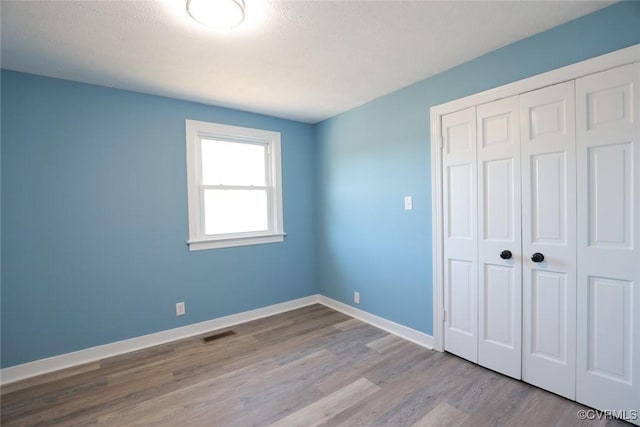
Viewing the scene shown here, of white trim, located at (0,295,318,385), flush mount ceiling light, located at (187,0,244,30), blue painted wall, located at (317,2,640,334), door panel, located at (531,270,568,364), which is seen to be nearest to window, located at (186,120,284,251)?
blue painted wall, located at (317,2,640,334)

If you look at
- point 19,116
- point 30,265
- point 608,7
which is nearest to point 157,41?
point 19,116

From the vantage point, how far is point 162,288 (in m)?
2.85

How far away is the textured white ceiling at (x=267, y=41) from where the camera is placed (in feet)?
5.37

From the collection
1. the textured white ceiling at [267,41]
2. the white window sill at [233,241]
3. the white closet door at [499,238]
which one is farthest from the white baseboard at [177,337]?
the textured white ceiling at [267,41]

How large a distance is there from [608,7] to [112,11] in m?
2.87

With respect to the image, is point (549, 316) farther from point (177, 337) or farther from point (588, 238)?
point (177, 337)

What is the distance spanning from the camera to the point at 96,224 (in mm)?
2553

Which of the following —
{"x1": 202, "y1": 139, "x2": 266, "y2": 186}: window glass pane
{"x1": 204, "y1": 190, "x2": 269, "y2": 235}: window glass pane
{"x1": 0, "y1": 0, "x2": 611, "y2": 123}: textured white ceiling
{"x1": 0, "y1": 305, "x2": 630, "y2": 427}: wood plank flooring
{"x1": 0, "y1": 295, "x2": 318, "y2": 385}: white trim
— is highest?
{"x1": 0, "y1": 0, "x2": 611, "y2": 123}: textured white ceiling

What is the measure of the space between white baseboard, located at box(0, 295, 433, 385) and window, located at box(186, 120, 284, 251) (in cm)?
85

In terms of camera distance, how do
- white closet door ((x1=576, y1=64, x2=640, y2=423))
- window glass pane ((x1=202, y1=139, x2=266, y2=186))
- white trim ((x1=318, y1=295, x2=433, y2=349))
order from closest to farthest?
white closet door ((x1=576, y1=64, x2=640, y2=423)) → white trim ((x1=318, y1=295, x2=433, y2=349)) → window glass pane ((x1=202, y1=139, x2=266, y2=186))

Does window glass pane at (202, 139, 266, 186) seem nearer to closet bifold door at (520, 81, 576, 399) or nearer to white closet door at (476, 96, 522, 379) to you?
white closet door at (476, 96, 522, 379)

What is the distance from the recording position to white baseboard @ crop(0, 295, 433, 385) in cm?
230

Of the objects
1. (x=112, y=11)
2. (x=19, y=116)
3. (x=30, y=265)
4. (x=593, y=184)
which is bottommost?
(x=30, y=265)

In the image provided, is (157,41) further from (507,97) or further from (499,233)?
(499,233)
